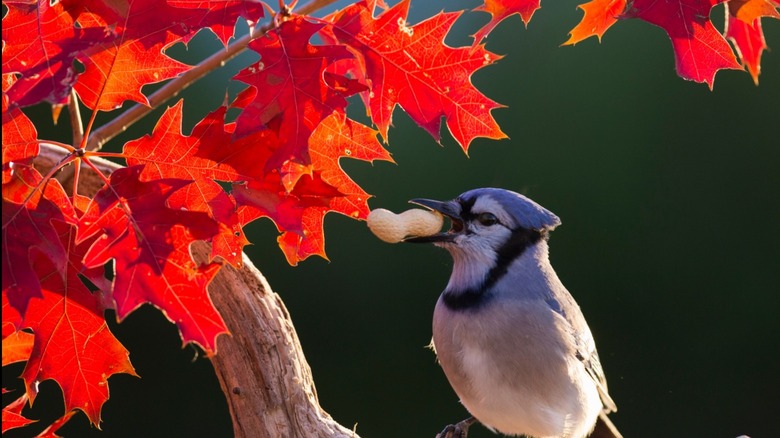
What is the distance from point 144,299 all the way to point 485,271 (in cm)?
75

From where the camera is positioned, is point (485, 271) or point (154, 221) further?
point (485, 271)

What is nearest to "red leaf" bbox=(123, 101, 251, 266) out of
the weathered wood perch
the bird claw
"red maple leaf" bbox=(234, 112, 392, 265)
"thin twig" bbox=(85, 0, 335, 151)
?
"red maple leaf" bbox=(234, 112, 392, 265)

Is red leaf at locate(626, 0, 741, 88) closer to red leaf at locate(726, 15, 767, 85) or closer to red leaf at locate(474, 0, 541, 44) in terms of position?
red leaf at locate(726, 15, 767, 85)

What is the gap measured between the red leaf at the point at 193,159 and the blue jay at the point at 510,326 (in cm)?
42

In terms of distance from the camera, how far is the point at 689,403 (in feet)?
9.37

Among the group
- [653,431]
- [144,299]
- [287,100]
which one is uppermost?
[287,100]

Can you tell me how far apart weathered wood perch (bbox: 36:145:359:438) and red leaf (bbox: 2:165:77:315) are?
15.4 inches

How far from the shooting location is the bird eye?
148cm

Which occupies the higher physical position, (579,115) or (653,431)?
(579,115)

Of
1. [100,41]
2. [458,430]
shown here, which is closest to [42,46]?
[100,41]

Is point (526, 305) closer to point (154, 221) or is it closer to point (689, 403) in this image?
point (154, 221)

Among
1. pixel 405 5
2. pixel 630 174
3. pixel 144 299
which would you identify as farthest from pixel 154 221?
pixel 630 174

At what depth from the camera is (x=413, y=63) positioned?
3.41 ft

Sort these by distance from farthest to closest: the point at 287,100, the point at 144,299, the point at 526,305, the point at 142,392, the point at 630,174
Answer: the point at 630,174, the point at 142,392, the point at 526,305, the point at 287,100, the point at 144,299
